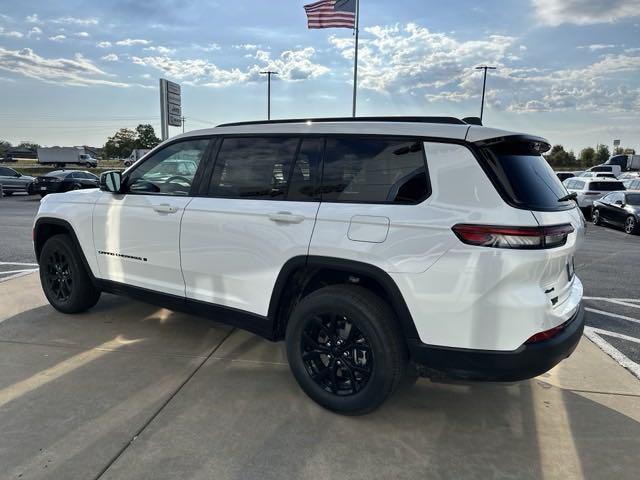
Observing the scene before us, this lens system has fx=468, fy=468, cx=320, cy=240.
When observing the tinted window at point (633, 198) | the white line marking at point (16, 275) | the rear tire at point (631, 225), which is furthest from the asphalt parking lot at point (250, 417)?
the tinted window at point (633, 198)

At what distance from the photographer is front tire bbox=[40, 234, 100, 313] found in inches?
175

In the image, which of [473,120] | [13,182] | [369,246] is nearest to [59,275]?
[369,246]

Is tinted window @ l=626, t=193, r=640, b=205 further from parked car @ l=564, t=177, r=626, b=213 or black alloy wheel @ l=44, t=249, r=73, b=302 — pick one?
black alloy wheel @ l=44, t=249, r=73, b=302

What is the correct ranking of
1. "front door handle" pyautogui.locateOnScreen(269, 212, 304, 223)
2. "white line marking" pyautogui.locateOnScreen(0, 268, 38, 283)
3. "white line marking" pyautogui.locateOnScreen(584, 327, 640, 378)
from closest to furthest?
"front door handle" pyautogui.locateOnScreen(269, 212, 304, 223) < "white line marking" pyautogui.locateOnScreen(584, 327, 640, 378) < "white line marking" pyautogui.locateOnScreen(0, 268, 38, 283)

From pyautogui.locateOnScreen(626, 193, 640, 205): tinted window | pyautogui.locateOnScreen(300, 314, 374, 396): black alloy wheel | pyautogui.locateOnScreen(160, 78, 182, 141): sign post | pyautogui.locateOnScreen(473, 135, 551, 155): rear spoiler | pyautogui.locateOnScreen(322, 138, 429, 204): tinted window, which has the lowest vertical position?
pyautogui.locateOnScreen(300, 314, 374, 396): black alloy wheel

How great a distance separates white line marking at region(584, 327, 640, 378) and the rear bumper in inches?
65.3

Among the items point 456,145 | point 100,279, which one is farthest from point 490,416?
point 100,279

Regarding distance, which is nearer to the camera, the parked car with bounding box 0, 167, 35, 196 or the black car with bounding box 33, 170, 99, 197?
the black car with bounding box 33, 170, 99, 197

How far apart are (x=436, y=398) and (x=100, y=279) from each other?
3.09 metres

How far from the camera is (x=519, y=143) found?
8.87ft

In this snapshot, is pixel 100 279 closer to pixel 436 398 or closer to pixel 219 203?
pixel 219 203

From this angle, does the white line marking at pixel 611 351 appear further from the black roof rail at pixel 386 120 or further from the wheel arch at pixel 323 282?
the black roof rail at pixel 386 120

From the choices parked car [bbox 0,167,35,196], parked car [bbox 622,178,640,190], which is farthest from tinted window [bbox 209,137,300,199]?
parked car [bbox 0,167,35,196]

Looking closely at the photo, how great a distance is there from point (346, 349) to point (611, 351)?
2.79 metres
